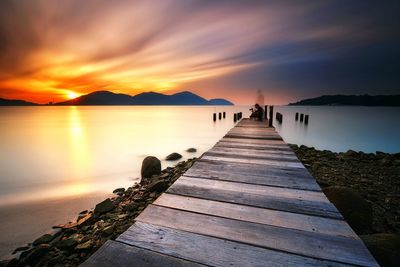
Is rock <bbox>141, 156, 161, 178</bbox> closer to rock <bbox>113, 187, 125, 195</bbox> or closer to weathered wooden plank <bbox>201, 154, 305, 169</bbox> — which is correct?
rock <bbox>113, 187, 125, 195</bbox>

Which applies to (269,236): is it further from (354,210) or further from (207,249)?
(354,210)

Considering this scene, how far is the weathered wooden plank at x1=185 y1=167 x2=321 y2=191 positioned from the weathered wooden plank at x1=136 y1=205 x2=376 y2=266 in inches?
46.9

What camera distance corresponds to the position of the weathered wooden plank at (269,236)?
1.73 metres

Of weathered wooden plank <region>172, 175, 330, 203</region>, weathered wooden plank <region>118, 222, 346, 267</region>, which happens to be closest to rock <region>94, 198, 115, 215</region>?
weathered wooden plank <region>172, 175, 330, 203</region>

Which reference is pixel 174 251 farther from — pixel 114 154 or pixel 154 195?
pixel 114 154

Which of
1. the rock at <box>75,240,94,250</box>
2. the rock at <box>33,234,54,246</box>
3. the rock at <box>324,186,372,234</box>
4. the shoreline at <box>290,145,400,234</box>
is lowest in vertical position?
the rock at <box>33,234,54,246</box>

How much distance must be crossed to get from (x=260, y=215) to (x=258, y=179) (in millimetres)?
1155

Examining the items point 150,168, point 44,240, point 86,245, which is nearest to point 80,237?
point 86,245

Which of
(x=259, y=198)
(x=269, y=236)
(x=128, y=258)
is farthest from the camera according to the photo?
(x=259, y=198)

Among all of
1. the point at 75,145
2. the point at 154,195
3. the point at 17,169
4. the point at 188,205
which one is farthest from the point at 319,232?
the point at 75,145

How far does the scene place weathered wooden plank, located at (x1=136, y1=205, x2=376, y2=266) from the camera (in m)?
1.73

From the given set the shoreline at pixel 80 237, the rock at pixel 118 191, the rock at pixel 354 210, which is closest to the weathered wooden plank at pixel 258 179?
the rock at pixel 354 210

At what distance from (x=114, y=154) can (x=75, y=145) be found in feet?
19.5

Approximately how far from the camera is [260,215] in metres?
2.32
